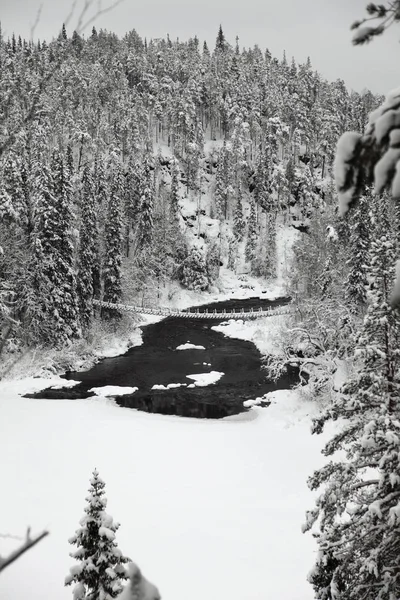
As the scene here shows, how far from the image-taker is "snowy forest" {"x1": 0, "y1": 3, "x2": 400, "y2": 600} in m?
7.28

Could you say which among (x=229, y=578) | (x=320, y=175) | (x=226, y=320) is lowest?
(x=229, y=578)

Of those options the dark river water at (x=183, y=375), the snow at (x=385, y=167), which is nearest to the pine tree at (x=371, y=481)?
the snow at (x=385, y=167)

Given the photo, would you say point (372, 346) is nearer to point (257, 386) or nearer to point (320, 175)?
point (257, 386)

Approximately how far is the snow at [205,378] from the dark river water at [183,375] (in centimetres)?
39

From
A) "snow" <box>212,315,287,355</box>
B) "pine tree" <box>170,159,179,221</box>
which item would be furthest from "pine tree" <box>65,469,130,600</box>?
"pine tree" <box>170,159,179,221</box>

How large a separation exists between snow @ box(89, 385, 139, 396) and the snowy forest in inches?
240

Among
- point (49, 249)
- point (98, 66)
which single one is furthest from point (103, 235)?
point (98, 66)

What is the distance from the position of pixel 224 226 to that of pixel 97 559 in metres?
73.6

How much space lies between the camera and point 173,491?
1675cm

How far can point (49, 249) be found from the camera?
35.1 meters

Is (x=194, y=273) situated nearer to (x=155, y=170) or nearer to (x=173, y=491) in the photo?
(x=155, y=170)

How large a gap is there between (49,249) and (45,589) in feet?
89.3

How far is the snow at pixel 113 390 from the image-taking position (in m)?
27.9

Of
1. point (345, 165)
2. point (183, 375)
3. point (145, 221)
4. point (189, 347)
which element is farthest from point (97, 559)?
point (145, 221)
